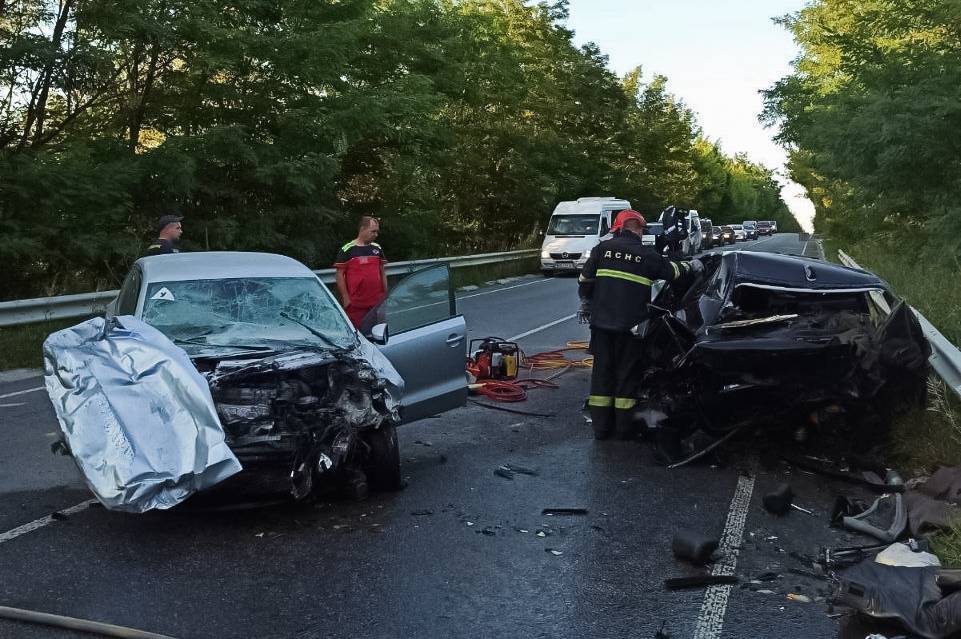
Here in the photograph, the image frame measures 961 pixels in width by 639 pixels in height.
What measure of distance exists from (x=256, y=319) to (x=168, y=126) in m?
14.4

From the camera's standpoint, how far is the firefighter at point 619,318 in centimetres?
782

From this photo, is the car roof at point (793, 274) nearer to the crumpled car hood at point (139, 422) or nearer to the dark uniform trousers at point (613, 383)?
the dark uniform trousers at point (613, 383)

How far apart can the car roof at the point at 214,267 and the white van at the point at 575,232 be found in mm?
22657

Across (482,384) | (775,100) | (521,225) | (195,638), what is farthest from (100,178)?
(521,225)

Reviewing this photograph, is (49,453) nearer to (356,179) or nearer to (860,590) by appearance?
(860,590)

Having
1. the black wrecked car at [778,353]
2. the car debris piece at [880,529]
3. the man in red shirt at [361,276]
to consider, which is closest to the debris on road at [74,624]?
the car debris piece at [880,529]

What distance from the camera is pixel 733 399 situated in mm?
7016

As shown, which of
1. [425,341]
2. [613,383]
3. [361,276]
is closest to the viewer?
[425,341]

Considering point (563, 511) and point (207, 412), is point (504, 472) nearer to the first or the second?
point (563, 511)

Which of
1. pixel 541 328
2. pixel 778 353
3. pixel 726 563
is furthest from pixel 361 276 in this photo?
pixel 541 328

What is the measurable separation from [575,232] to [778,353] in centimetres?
2463

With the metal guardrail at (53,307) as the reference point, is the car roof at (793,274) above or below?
above

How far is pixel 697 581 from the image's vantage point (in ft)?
15.4

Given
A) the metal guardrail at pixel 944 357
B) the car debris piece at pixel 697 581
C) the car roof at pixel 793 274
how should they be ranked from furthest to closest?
the car roof at pixel 793 274, the metal guardrail at pixel 944 357, the car debris piece at pixel 697 581
